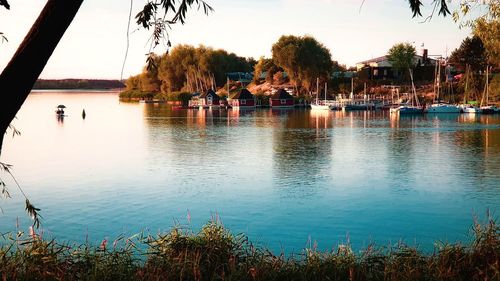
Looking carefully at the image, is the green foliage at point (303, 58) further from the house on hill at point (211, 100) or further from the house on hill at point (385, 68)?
the house on hill at point (211, 100)

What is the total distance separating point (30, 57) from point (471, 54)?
105720 mm

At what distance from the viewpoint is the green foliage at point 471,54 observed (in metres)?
100

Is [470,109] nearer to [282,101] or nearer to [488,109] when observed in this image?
[488,109]

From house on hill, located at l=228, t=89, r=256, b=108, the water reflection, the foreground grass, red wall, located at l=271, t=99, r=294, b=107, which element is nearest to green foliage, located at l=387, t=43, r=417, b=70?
red wall, located at l=271, t=99, r=294, b=107

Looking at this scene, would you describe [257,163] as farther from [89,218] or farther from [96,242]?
[96,242]

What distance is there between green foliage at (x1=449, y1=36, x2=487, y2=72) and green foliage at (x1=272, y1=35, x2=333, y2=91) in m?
37.1

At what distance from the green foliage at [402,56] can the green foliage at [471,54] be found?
2105 cm

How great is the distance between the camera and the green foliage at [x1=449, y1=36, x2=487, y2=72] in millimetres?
100500

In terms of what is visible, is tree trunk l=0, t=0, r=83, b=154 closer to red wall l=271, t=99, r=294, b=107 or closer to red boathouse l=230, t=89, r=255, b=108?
red boathouse l=230, t=89, r=255, b=108

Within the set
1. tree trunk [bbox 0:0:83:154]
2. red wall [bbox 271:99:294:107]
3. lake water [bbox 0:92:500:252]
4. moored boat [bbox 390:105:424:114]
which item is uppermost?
tree trunk [bbox 0:0:83:154]

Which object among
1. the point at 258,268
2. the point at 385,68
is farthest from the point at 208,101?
the point at 258,268

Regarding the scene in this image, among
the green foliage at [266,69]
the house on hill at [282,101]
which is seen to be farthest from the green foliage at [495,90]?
the green foliage at [266,69]

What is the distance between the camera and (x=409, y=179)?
30.5 m

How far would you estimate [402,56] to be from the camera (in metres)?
124
